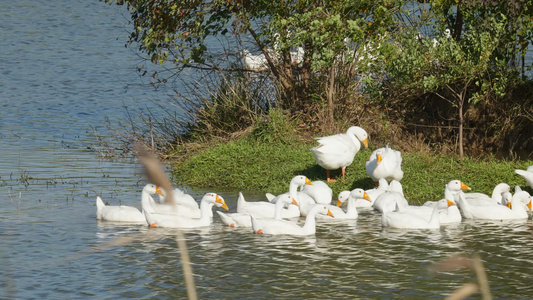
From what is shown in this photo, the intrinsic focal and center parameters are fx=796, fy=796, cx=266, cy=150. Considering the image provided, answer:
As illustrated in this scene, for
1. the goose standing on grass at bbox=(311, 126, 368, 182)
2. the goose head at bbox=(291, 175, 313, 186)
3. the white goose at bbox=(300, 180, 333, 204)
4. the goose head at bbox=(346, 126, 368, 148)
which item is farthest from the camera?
the goose head at bbox=(346, 126, 368, 148)

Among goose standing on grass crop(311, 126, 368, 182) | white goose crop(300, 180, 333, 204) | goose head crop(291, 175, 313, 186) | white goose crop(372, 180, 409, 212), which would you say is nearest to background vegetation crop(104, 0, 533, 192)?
goose standing on grass crop(311, 126, 368, 182)

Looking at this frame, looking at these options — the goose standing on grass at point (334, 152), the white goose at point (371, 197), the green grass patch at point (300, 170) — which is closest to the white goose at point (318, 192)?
the white goose at point (371, 197)

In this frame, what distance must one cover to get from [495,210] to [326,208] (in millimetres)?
2538

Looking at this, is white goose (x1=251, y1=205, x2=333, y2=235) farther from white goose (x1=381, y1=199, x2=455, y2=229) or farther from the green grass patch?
the green grass patch

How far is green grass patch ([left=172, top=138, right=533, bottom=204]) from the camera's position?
46.2 feet

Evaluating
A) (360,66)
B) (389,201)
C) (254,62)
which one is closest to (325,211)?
(389,201)

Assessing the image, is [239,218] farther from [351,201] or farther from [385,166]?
[385,166]

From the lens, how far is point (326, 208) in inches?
441

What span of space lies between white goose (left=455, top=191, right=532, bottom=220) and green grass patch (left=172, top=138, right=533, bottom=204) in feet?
4.93

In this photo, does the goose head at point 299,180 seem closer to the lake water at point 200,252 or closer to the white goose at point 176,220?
the lake water at point 200,252

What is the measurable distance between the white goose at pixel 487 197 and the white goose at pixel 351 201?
5.17 ft

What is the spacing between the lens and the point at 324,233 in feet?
35.2

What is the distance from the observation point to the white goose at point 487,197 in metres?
12.2

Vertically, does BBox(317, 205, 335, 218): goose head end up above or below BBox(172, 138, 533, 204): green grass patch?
below
